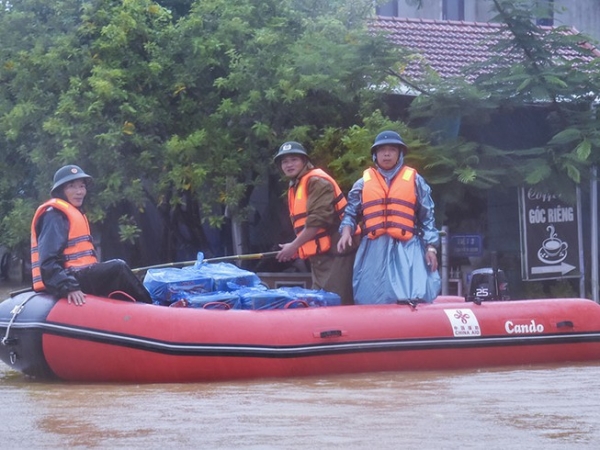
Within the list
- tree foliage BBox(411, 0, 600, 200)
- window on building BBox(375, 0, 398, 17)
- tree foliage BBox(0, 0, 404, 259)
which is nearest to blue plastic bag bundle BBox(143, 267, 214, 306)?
tree foliage BBox(0, 0, 404, 259)

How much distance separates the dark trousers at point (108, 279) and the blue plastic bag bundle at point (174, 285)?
40 centimetres

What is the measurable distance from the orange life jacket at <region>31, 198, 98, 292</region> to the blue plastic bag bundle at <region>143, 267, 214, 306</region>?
1.93 ft

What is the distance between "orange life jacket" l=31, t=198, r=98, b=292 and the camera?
807 centimetres

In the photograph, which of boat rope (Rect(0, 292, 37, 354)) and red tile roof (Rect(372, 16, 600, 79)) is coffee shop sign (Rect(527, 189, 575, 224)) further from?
boat rope (Rect(0, 292, 37, 354))

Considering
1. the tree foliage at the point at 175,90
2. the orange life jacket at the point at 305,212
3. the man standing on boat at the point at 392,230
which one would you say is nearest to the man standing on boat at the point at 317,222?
the orange life jacket at the point at 305,212

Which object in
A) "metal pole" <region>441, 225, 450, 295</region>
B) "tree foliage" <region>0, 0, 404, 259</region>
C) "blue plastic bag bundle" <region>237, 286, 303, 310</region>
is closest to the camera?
"blue plastic bag bundle" <region>237, 286, 303, 310</region>

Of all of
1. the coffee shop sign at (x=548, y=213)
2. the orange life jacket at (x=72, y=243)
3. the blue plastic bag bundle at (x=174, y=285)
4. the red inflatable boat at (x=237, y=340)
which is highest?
the coffee shop sign at (x=548, y=213)

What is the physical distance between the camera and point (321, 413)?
6383 millimetres

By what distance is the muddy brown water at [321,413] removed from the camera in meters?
5.65

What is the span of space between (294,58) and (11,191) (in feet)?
13.3

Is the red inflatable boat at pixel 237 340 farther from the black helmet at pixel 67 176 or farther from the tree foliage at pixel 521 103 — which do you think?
the tree foliage at pixel 521 103

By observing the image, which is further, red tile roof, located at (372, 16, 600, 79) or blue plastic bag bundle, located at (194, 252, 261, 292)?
red tile roof, located at (372, 16, 600, 79)

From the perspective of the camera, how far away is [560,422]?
243 inches

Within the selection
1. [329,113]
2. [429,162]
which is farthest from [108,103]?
[429,162]
